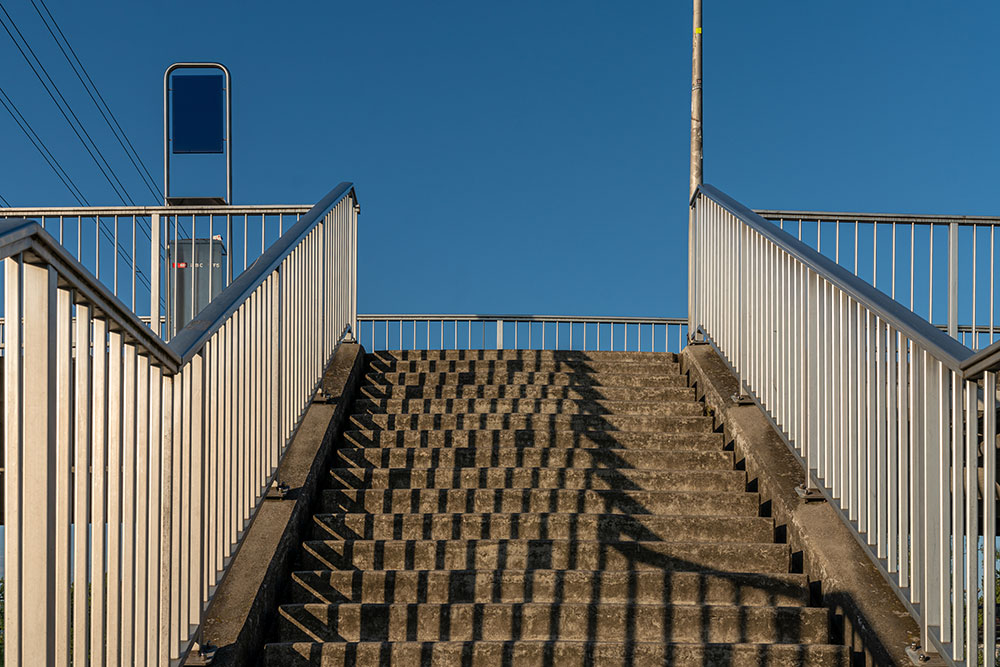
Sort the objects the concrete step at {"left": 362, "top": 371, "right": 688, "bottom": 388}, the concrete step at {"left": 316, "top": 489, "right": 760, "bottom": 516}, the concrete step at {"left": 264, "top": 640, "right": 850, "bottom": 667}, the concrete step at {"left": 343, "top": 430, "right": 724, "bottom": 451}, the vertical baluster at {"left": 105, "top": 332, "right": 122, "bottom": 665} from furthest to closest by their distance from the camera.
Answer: the concrete step at {"left": 362, "top": 371, "right": 688, "bottom": 388} → the concrete step at {"left": 343, "top": 430, "right": 724, "bottom": 451} → the concrete step at {"left": 316, "top": 489, "right": 760, "bottom": 516} → the concrete step at {"left": 264, "top": 640, "right": 850, "bottom": 667} → the vertical baluster at {"left": 105, "top": 332, "right": 122, "bottom": 665}

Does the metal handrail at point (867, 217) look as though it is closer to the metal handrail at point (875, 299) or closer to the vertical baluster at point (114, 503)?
the metal handrail at point (875, 299)

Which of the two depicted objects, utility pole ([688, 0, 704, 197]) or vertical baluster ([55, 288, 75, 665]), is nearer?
vertical baluster ([55, 288, 75, 665])

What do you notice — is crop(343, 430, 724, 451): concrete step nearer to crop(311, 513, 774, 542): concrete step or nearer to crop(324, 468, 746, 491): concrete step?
crop(324, 468, 746, 491): concrete step

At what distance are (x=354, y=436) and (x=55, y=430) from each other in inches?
154

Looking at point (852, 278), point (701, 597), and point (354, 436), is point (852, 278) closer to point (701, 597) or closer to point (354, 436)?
point (701, 597)

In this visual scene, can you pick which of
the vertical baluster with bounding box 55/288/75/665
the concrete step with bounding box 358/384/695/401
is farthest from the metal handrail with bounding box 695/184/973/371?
the vertical baluster with bounding box 55/288/75/665

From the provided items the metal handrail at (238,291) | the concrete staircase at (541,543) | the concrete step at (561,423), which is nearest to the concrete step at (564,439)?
the concrete staircase at (541,543)

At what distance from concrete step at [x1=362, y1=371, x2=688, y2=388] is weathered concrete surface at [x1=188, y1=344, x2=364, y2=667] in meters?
0.84

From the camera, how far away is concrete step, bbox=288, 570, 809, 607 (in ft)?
14.6

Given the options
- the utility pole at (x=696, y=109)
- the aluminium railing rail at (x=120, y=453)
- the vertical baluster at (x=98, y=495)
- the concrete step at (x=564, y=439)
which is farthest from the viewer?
the utility pole at (x=696, y=109)

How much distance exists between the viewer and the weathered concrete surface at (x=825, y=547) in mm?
3730

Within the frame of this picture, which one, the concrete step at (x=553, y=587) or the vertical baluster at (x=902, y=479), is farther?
the concrete step at (x=553, y=587)

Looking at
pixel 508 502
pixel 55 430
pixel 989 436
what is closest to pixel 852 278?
pixel 989 436

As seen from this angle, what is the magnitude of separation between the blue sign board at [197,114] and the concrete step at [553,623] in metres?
5.89
